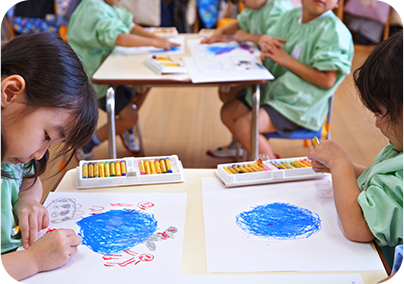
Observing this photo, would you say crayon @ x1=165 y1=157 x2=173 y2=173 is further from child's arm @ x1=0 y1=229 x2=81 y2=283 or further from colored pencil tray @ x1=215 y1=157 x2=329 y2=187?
child's arm @ x1=0 y1=229 x2=81 y2=283

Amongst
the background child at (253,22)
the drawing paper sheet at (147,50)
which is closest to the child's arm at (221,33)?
the background child at (253,22)

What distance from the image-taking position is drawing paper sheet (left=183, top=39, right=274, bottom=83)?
1491mm

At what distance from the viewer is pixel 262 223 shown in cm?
76

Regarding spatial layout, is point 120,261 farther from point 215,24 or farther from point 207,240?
point 215,24

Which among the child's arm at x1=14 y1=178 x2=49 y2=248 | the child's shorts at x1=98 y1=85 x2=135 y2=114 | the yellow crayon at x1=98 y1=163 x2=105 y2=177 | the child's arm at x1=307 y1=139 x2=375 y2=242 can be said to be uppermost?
the child's arm at x1=307 y1=139 x2=375 y2=242

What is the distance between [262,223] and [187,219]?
144 mm

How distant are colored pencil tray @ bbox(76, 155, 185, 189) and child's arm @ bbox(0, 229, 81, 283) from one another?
0.74 feet

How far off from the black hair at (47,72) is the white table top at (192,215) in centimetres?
20

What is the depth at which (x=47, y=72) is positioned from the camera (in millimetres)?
662

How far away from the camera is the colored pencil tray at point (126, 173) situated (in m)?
0.89

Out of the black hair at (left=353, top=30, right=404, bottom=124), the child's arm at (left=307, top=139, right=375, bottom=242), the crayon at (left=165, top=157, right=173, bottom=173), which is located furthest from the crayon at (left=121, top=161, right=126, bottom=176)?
the black hair at (left=353, top=30, right=404, bottom=124)

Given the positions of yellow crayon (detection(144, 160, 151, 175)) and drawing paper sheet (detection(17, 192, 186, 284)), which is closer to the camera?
drawing paper sheet (detection(17, 192, 186, 284))

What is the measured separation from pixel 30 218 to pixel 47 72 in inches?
10.7

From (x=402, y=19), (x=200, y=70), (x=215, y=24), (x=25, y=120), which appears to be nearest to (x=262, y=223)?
(x=25, y=120)
